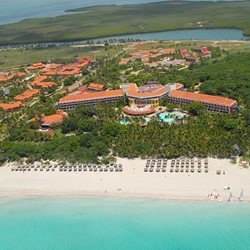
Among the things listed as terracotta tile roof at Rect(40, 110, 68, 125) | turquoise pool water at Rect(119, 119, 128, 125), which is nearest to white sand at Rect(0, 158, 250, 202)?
turquoise pool water at Rect(119, 119, 128, 125)

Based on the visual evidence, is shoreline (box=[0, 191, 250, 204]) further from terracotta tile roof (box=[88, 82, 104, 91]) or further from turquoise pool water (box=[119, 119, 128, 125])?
terracotta tile roof (box=[88, 82, 104, 91])

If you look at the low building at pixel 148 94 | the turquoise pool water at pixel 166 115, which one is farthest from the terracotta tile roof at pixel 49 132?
the turquoise pool water at pixel 166 115

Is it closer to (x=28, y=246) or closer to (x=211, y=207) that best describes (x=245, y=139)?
(x=211, y=207)

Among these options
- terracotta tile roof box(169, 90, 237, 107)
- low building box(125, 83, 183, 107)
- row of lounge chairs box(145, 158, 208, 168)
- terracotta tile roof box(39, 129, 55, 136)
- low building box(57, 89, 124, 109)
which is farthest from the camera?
low building box(57, 89, 124, 109)

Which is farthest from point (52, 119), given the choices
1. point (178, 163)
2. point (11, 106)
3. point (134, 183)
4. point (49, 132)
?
point (178, 163)

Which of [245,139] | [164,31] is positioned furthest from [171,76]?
[164,31]

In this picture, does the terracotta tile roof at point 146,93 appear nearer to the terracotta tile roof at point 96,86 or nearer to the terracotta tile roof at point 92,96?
the terracotta tile roof at point 92,96

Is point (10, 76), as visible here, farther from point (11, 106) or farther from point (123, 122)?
point (123, 122)
